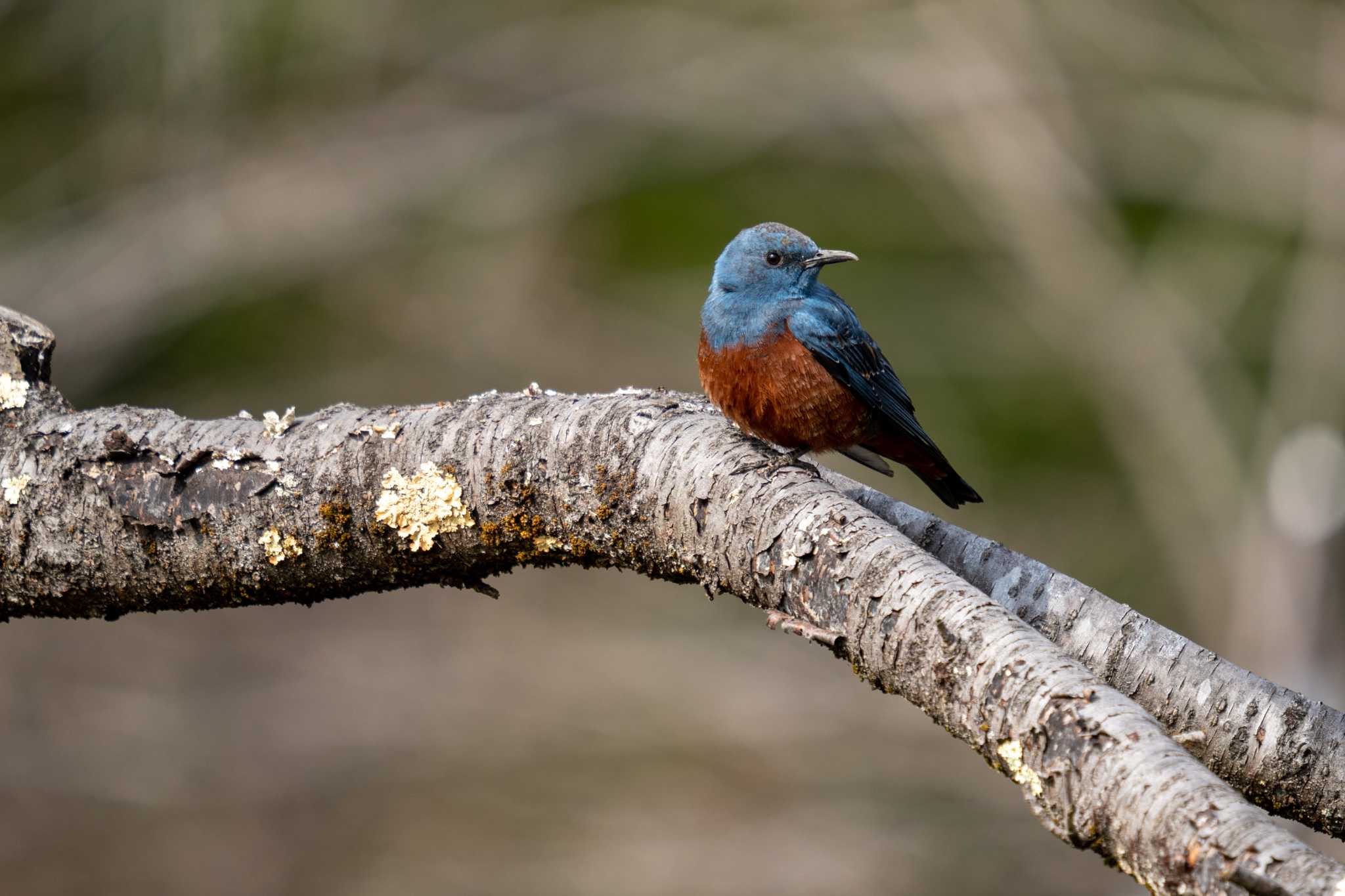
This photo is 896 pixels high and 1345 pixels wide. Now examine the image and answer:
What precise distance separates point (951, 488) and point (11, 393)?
10.0ft

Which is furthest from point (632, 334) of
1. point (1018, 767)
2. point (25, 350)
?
point (1018, 767)

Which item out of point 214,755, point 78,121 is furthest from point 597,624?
point 78,121

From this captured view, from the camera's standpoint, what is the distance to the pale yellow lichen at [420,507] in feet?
7.57

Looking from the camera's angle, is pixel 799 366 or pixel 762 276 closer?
pixel 799 366

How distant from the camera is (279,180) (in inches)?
389

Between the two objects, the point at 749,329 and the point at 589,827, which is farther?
the point at 589,827

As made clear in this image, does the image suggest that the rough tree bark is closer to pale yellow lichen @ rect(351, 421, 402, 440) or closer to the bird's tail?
pale yellow lichen @ rect(351, 421, 402, 440)

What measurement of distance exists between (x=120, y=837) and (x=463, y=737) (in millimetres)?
2410

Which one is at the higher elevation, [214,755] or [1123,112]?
[1123,112]

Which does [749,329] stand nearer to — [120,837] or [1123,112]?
[120,837]

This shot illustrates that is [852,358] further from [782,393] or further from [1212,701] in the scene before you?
[1212,701]

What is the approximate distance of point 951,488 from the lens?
420 centimetres

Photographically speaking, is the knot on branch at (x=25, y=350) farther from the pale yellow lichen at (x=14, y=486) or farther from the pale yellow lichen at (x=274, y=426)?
the pale yellow lichen at (x=274, y=426)

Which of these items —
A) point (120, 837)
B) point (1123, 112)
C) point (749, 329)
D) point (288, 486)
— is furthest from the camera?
point (1123, 112)
